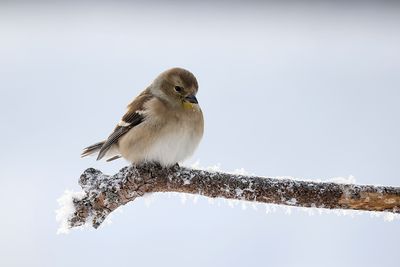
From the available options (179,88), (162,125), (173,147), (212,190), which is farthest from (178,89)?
(212,190)

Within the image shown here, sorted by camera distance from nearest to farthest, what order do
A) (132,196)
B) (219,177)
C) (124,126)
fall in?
1. (219,177)
2. (132,196)
3. (124,126)

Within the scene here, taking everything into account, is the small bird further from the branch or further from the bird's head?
the branch

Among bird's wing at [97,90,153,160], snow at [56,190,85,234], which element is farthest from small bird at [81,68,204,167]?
snow at [56,190,85,234]

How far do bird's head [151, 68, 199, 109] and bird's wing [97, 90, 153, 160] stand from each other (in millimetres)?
167

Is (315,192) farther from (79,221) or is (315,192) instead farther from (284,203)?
(79,221)

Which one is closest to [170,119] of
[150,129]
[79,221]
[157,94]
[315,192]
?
[150,129]

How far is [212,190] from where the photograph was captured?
3.49m

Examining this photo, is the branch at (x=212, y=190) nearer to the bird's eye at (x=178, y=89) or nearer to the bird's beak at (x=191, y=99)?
the bird's beak at (x=191, y=99)

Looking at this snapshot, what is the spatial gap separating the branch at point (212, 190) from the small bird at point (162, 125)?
20cm

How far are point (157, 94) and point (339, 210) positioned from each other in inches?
81.9

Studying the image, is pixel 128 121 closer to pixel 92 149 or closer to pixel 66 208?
pixel 92 149

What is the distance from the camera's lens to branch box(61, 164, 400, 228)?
3223 millimetres

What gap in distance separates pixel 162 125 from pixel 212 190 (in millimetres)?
908

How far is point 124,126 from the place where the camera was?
4418 millimetres
